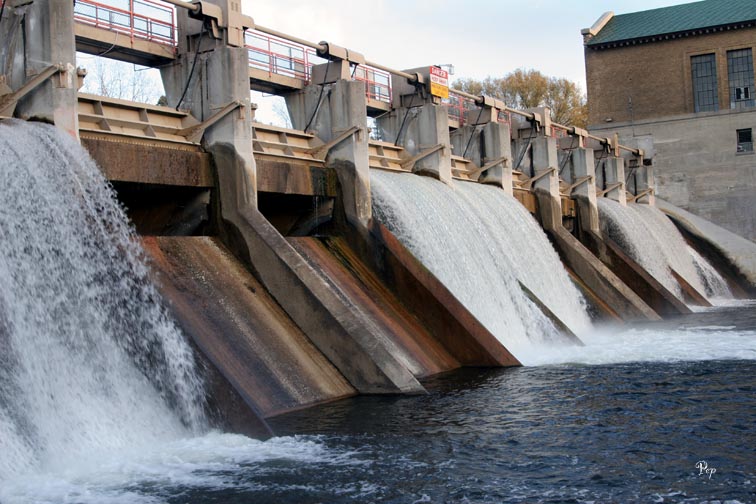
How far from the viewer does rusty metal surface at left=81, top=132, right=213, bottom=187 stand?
12492 millimetres

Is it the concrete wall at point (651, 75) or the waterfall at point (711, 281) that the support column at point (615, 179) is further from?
the concrete wall at point (651, 75)

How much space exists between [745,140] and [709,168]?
1.89 metres

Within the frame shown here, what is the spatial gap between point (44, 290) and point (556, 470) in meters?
5.78

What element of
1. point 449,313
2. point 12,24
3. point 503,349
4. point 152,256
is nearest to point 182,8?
point 12,24

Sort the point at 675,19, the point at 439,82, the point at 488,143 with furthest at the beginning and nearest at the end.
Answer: the point at 675,19 < the point at 488,143 < the point at 439,82

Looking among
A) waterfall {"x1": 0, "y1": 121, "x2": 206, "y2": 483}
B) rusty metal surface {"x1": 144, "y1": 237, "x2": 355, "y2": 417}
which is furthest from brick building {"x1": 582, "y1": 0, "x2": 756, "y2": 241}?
waterfall {"x1": 0, "y1": 121, "x2": 206, "y2": 483}

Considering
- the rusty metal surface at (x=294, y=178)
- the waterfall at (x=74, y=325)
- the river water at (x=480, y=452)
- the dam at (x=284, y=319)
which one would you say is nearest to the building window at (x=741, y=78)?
the dam at (x=284, y=319)

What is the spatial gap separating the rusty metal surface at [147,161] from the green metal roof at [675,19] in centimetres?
Answer: 3149

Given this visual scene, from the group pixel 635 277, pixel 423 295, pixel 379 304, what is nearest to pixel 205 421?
pixel 379 304

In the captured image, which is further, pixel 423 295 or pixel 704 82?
pixel 704 82

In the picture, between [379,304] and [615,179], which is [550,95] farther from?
[379,304]

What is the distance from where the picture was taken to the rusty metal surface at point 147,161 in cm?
1249

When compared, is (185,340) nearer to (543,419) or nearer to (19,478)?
(19,478)

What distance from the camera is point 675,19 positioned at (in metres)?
42.3
